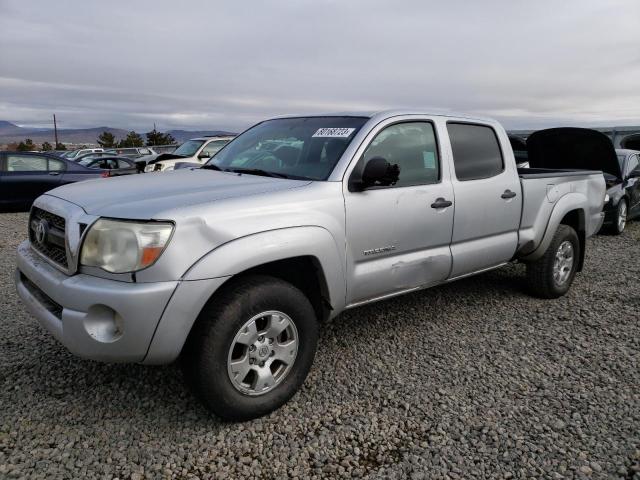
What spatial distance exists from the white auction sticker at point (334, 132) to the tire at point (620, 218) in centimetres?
704

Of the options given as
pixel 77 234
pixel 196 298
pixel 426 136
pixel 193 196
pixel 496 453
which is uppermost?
pixel 426 136

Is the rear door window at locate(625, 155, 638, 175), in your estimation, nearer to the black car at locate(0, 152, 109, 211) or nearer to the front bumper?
the front bumper

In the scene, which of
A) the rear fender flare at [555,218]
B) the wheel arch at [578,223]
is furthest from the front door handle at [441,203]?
the wheel arch at [578,223]

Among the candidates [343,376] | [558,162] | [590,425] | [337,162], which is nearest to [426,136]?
[337,162]

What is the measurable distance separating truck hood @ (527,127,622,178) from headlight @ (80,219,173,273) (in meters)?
5.49

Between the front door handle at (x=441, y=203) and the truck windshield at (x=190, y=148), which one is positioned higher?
the truck windshield at (x=190, y=148)

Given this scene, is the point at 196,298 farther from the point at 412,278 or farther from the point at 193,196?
the point at 412,278

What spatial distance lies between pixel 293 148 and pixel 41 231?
67.0 inches

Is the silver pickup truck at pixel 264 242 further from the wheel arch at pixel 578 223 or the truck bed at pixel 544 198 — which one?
the wheel arch at pixel 578 223

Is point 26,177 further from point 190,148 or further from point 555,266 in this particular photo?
point 555,266

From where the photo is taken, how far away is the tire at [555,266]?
15.7 ft

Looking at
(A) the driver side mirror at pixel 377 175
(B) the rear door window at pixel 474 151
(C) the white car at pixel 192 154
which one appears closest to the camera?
(A) the driver side mirror at pixel 377 175

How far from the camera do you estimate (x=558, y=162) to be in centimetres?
647

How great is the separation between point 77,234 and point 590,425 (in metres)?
2.96
